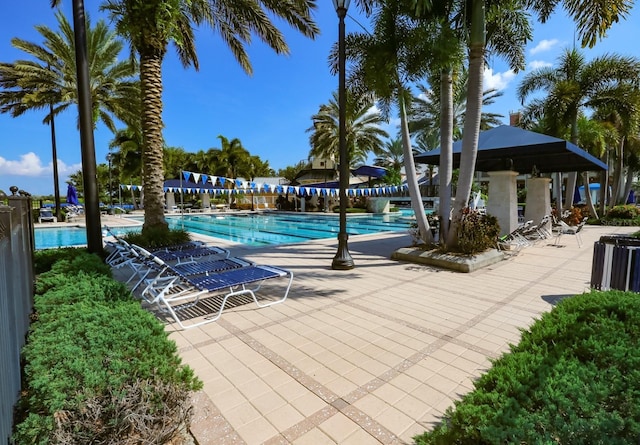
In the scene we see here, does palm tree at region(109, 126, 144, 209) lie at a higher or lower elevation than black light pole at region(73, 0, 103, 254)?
higher

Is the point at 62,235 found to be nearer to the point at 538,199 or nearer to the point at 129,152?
the point at 129,152

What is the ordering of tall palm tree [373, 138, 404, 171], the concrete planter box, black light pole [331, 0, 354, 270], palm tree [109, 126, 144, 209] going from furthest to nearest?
1. tall palm tree [373, 138, 404, 171]
2. palm tree [109, 126, 144, 209]
3. the concrete planter box
4. black light pole [331, 0, 354, 270]

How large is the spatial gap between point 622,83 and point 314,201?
25438 millimetres

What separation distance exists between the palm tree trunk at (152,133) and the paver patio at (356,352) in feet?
17.6

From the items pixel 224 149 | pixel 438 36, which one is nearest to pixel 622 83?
pixel 438 36

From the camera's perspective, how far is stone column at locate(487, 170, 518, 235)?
33.4 ft

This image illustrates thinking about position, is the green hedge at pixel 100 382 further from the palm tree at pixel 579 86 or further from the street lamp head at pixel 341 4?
the palm tree at pixel 579 86

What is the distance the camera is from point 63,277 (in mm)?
3617

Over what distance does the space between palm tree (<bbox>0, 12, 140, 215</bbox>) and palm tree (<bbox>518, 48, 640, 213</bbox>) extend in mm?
20024

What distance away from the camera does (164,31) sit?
7840 millimetres

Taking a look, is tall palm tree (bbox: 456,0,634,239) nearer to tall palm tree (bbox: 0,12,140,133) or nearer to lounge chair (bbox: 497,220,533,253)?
lounge chair (bbox: 497,220,533,253)

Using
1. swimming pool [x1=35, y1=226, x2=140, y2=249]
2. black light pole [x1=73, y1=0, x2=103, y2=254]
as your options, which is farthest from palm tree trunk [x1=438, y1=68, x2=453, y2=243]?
swimming pool [x1=35, y1=226, x2=140, y2=249]

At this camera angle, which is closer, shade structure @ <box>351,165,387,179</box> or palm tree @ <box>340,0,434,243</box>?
palm tree @ <box>340,0,434,243</box>

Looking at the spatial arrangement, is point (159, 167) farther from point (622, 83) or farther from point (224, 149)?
point (224, 149)
